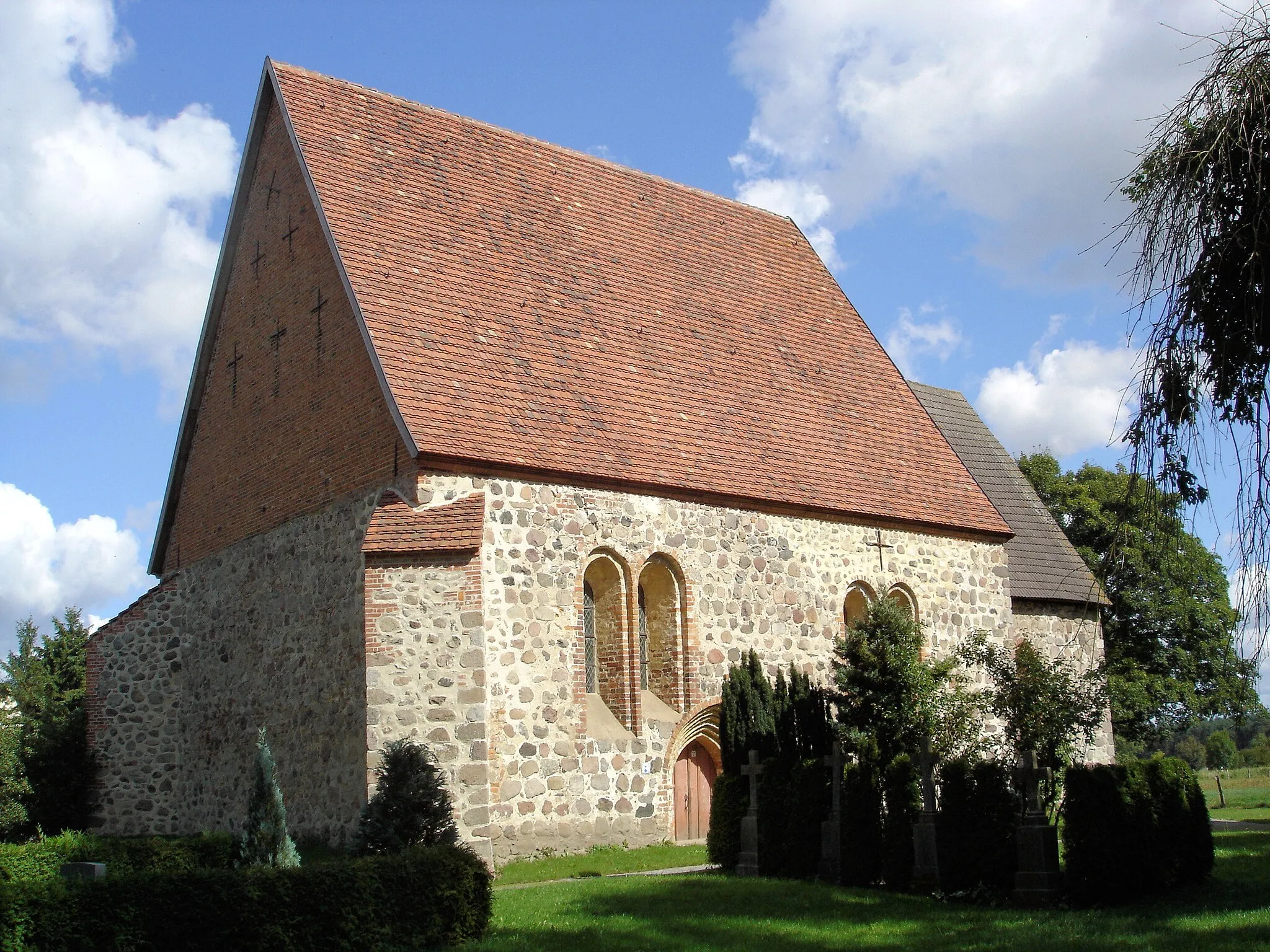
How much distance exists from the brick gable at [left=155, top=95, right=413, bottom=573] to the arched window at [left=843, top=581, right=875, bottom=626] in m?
7.67

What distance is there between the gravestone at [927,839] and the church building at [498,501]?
15.3 ft

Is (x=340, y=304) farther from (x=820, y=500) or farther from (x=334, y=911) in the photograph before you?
(x=334, y=911)

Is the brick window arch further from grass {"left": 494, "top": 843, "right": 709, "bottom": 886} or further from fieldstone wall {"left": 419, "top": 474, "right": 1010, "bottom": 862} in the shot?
grass {"left": 494, "top": 843, "right": 709, "bottom": 886}

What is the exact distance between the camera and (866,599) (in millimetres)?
19578

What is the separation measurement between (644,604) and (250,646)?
5.86 meters

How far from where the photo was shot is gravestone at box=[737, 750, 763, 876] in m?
13.5

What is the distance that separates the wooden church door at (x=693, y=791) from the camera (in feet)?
56.3

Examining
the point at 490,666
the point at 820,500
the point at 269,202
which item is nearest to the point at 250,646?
the point at 490,666

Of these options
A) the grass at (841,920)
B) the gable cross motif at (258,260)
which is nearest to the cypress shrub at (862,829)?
the grass at (841,920)

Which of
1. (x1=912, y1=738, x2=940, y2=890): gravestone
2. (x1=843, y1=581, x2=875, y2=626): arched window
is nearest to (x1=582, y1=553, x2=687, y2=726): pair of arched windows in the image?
(x1=843, y1=581, x2=875, y2=626): arched window

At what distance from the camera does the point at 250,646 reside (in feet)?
60.3

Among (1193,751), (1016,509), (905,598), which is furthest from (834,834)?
(1193,751)

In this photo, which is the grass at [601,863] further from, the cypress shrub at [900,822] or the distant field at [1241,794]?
the distant field at [1241,794]

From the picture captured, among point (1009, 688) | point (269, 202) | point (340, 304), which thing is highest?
point (269, 202)
